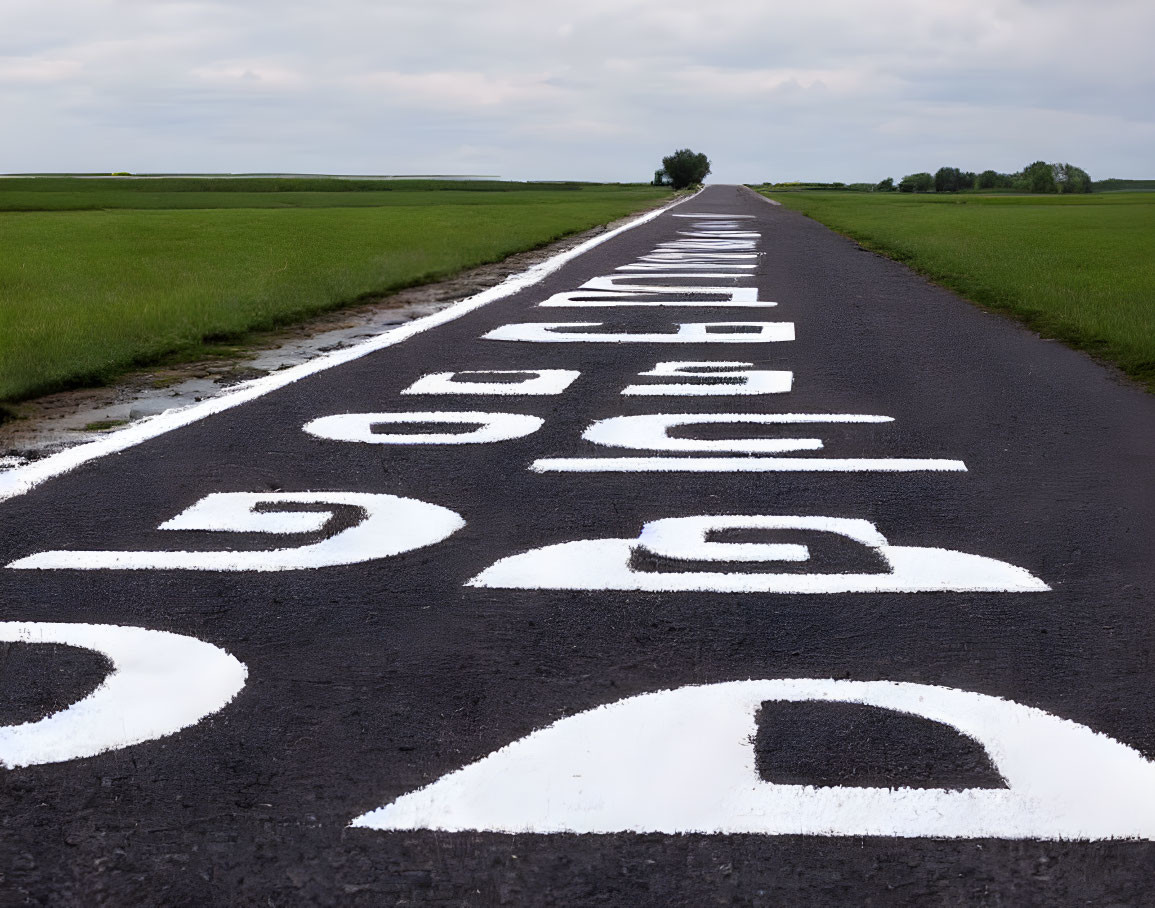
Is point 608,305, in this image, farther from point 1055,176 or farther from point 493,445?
point 1055,176

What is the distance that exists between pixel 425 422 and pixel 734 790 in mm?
4066

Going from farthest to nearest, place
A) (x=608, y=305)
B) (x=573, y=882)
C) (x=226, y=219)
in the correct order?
(x=226, y=219)
(x=608, y=305)
(x=573, y=882)

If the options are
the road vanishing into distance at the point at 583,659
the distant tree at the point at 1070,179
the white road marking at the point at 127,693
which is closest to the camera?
the road vanishing into distance at the point at 583,659

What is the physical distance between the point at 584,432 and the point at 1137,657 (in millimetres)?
3256

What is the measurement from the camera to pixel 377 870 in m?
2.21

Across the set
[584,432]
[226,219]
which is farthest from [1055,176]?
[584,432]

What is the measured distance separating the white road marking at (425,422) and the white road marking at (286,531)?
3.44ft

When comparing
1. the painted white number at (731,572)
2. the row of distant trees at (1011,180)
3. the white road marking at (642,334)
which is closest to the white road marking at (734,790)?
the painted white number at (731,572)

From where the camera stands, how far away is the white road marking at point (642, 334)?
31.2 feet

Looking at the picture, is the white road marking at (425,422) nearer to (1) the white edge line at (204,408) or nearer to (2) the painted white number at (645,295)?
(1) the white edge line at (204,408)

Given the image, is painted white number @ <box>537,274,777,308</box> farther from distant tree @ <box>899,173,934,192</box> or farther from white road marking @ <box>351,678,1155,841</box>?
distant tree @ <box>899,173,934,192</box>

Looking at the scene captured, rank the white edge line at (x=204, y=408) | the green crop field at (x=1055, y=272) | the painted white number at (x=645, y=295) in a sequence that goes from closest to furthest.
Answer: the white edge line at (x=204, y=408) < the green crop field at (x=1055, y=272) < the painted white number at (x=645, y=295)

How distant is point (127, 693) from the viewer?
9.73ft

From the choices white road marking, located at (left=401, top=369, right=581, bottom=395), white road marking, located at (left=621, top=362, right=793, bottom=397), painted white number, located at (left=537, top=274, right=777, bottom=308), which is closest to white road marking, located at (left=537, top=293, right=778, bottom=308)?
painted white number, located at (left=537, top=274, right=777, bottom=308)
